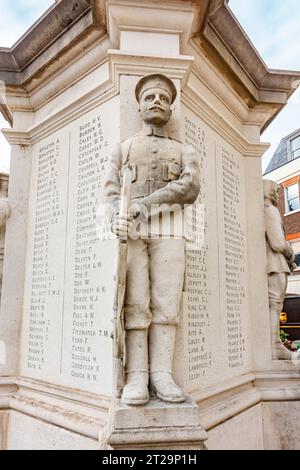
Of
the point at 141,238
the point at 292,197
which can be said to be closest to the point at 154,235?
the point at 141,238

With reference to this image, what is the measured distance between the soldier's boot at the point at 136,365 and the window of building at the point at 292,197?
16.7 metres

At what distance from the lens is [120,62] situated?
287 cm

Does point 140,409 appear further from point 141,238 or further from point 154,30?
point 154,30

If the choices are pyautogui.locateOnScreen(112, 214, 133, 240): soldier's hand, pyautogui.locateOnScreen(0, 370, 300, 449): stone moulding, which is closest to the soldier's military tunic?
pyautogui.locateOnScreen(112, 214, 133, 240): soldier's hand

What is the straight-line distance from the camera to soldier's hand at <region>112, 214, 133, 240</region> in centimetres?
208

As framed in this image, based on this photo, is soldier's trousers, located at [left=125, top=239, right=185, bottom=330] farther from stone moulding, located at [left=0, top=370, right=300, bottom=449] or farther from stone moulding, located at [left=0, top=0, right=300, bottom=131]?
stone moulding, located at [left=0, top=0, right=300, bottom=131]

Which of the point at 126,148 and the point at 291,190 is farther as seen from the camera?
the point at 291,190

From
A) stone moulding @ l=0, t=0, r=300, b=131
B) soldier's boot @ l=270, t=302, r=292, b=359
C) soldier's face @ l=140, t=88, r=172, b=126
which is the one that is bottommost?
soldier's boot @ l=270, t=302, r=292, b=359

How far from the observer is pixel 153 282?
2307 millimetres

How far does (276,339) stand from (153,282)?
2250 mm

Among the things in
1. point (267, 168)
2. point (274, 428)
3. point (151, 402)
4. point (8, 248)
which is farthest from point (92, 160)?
point (267, 168)

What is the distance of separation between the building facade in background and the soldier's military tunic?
1480cm
